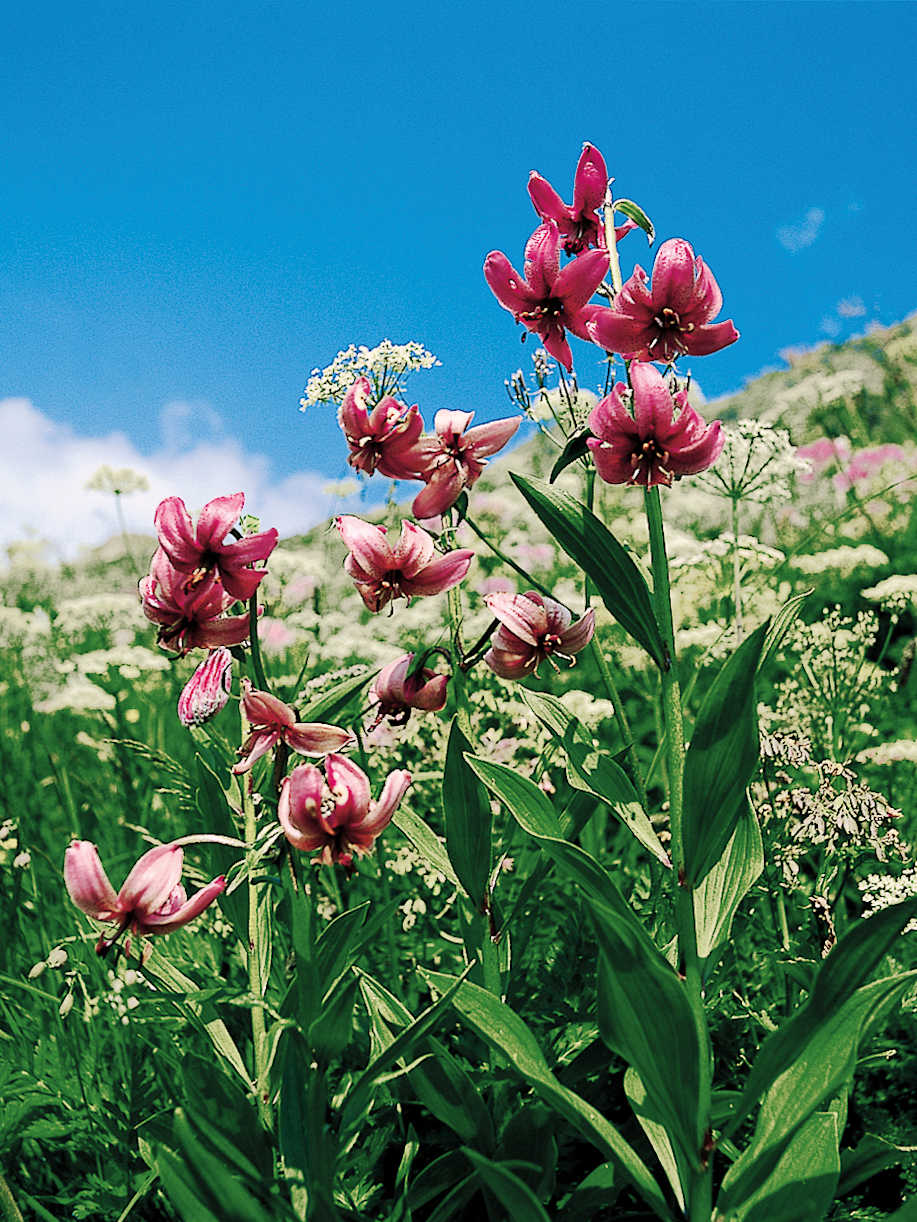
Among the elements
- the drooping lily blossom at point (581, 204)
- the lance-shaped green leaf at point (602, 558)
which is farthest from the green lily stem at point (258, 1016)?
the drooping lily blossom at point (581, 204)

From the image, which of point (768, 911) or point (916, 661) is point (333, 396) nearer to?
point (768, 911)

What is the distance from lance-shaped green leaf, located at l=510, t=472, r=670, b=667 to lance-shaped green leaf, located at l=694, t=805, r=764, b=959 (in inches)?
13.8

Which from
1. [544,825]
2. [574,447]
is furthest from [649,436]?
[544,825]

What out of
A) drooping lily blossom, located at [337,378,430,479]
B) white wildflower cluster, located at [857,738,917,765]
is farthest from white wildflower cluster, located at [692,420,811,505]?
drooping lily blossom, located at [337,378,430,479]

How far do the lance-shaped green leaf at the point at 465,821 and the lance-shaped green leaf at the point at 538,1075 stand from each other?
26 centimetres

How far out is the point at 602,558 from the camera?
153 centimetres

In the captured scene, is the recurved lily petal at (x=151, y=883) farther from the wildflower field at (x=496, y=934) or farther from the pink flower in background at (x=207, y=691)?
the pink flower in background at (x=207, y=691)

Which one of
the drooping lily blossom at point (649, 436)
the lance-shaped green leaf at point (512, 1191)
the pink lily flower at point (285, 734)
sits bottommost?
the lance-shaped green leaf at point (512, 1191)

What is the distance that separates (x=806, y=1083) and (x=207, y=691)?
3.43 ft

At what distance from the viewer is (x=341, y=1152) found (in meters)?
1.43

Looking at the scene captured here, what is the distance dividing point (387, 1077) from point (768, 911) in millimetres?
1621

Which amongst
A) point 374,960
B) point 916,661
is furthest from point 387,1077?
point 916,661

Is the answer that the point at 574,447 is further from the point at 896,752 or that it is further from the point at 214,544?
the point at 896,752

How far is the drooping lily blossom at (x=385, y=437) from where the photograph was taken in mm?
1580
